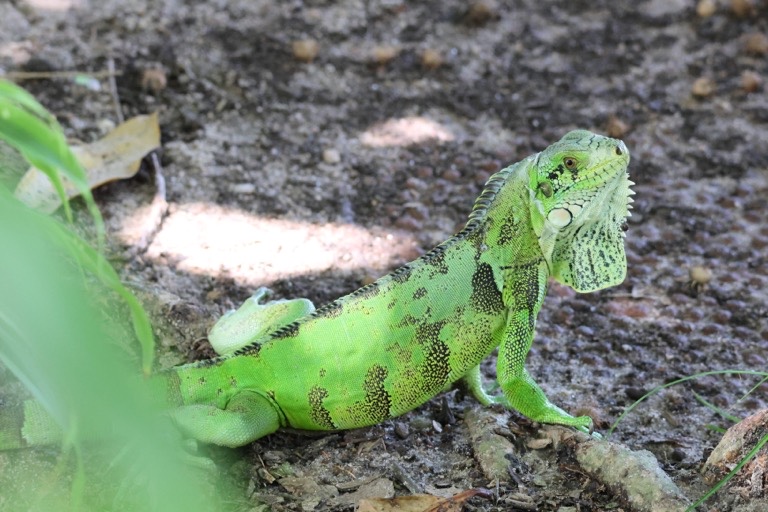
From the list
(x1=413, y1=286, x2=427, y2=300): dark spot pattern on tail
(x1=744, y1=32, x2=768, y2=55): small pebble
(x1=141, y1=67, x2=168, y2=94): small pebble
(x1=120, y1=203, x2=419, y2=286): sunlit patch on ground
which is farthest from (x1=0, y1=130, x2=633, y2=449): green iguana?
(x1=744, y1=32, x2=768, y2=55): small pebble

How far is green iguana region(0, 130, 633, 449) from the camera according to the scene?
285 cm

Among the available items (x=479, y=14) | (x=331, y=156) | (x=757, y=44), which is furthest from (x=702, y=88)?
(x=331, y=156)

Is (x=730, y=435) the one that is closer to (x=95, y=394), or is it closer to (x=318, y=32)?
(x=95, y=394)

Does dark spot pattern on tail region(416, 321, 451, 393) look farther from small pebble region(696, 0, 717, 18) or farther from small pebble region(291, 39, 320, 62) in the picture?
small pebble region(696, 0, 717, 18)

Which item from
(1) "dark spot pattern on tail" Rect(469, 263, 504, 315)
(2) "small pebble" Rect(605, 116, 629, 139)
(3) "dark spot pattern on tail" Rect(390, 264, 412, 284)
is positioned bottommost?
(2) "small pebble" Rect(605, 116, 629, 139)

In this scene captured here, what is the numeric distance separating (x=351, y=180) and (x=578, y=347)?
172cm

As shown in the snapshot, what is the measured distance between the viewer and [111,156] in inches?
170

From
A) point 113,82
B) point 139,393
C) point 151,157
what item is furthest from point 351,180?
point 139,393

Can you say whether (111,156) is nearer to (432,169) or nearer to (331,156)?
(331,156)

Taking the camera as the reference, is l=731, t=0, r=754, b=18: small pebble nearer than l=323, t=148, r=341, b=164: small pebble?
No

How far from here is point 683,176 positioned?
16.4 ft

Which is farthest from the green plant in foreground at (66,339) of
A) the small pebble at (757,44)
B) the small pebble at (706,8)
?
the small pebble at (706,8)

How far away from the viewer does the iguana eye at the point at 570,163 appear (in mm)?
2865

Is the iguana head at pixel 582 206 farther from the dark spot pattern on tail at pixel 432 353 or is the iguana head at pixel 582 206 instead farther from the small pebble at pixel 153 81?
the small pebble at pixel 153 81
